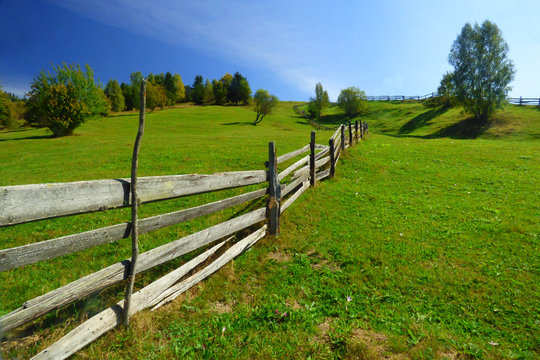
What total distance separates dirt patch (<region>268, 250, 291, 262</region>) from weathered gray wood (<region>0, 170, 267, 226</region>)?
237 centimetres

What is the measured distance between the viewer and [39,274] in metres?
4.36

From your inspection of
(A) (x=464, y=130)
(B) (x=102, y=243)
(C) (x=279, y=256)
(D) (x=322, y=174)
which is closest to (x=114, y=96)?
(D) (x=322, y=174)

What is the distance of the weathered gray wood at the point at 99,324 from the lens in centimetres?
244

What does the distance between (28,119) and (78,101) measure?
20.3 metres

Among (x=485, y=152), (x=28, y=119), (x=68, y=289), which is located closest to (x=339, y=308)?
(x=68, y=289)

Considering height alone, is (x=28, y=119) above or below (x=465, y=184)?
above

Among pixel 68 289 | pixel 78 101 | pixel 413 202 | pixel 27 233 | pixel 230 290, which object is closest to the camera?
pixel 68 289

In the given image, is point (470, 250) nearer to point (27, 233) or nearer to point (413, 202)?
point (413, 202)

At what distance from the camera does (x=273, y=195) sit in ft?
18.8

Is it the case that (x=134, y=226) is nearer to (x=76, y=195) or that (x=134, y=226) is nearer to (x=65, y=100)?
(x=76, y=195)

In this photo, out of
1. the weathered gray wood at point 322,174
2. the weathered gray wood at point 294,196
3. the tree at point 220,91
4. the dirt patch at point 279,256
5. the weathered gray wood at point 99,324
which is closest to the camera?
the weathered gray wood at point 99,324

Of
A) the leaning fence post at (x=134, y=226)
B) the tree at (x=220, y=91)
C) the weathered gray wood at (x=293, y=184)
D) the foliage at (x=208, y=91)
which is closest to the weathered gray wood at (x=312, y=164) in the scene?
the weathered gray wood at (x=293, y=184)

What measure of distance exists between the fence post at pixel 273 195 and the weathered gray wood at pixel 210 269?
0.26 meters

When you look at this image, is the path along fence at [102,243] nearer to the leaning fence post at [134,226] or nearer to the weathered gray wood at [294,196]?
the leaning fence post at [134,226]
